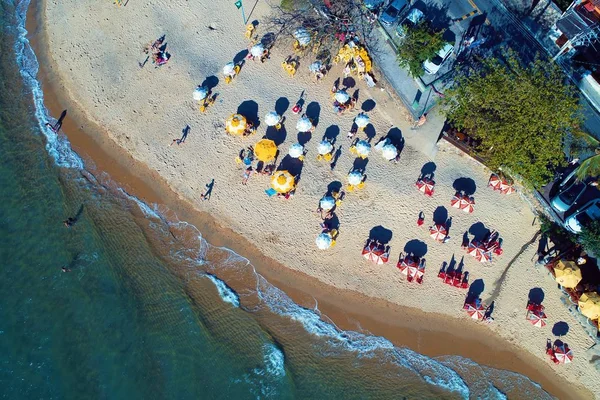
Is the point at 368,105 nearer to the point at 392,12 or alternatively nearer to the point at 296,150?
the point at 296,150

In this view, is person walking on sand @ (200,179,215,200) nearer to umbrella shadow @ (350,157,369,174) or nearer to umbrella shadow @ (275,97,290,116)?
umbrella shadow @ (275,97,290,116)

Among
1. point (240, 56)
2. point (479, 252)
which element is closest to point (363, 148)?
point (479, 252)

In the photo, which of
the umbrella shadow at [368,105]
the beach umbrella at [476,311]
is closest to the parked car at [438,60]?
the umbrella shadow at [368,105]

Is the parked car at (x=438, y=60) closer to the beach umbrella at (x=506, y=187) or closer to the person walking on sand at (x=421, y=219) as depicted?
the beach umbrella at (x=506, y=187)

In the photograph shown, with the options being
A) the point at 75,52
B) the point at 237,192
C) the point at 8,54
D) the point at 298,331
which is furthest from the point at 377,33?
the point at 8,54

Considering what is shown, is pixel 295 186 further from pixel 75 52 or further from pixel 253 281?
pixel 75 52

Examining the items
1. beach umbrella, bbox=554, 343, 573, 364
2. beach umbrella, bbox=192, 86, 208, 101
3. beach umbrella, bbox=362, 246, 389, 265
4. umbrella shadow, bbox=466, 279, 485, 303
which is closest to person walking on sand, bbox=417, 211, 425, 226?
Answer: beach umbrella, bbox=362, 246, 389, 265
